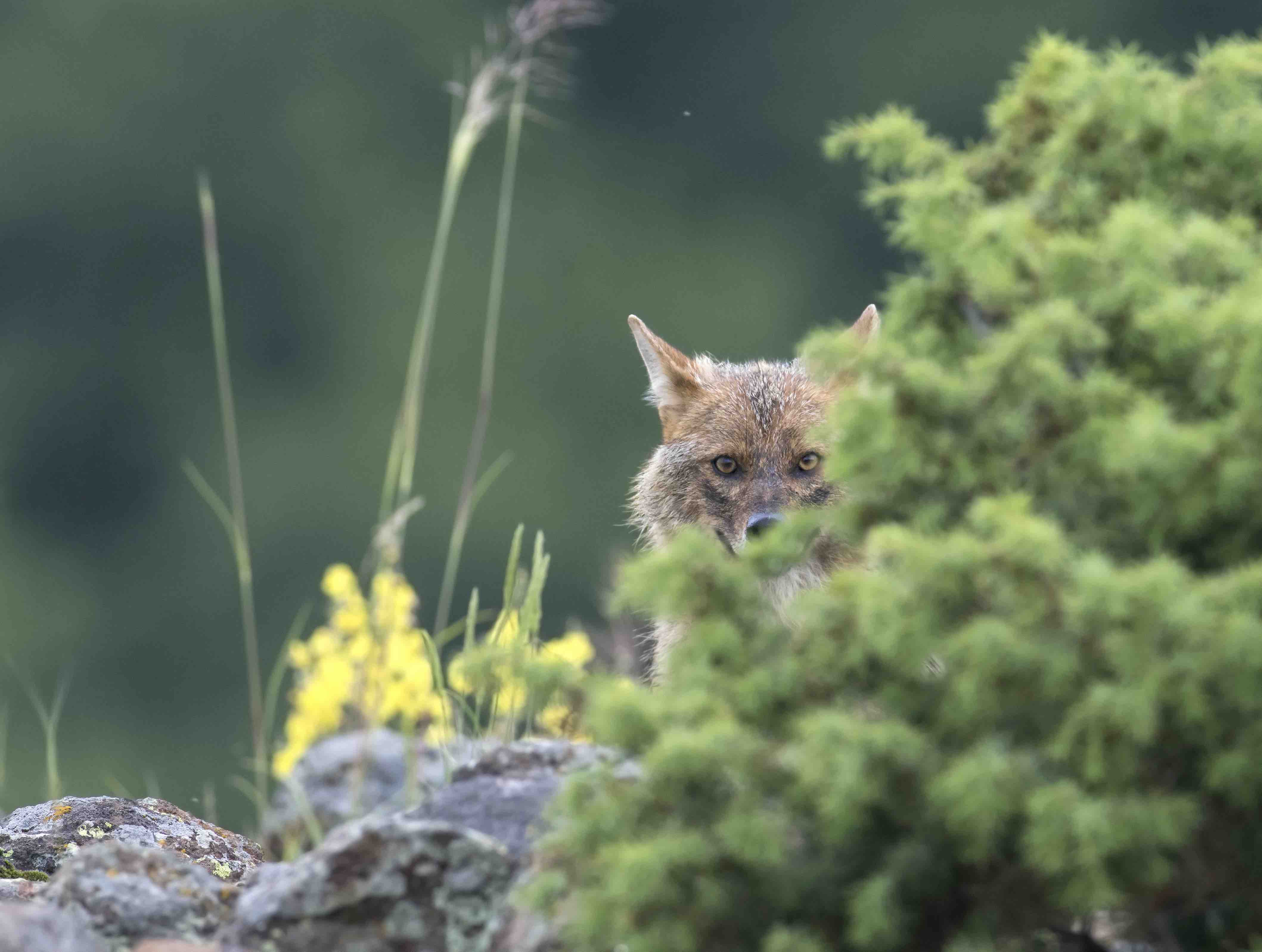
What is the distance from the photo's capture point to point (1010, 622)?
2.57m

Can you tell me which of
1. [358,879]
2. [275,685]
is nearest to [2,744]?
[275,685]

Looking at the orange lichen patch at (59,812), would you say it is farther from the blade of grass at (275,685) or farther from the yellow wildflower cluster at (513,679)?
the yellow wildflower cluster at (513,679)

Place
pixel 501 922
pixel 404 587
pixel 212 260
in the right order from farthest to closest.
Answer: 1. pixel 404 587
2. pixel 212 260
3. pixel 501 922

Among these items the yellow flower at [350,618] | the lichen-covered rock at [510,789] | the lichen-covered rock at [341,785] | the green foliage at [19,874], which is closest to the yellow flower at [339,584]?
the yellow flower at [350,618]

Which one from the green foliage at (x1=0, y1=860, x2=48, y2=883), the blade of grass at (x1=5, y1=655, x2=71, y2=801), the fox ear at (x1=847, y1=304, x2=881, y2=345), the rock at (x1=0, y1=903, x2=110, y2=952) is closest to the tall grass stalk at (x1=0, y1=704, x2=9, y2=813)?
the blade of grass at (x1=5, y1=655, x2=71, y2=801)

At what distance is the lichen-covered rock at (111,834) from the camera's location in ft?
15.8

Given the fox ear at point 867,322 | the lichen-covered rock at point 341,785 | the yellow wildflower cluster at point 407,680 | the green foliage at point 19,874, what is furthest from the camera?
the fox ear at point 867,322

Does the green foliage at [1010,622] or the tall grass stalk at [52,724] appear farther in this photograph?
the tall grass stalk at [52,724]

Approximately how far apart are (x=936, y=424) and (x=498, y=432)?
74.3ft

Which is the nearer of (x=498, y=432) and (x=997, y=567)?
(x=997, y=567)

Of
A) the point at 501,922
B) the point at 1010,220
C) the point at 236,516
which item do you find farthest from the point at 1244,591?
the point at 236,516

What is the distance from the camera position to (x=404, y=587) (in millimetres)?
5195

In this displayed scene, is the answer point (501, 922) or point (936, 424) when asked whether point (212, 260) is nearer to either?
point (501, 922)

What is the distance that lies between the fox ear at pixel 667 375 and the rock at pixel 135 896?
3.86 meters
